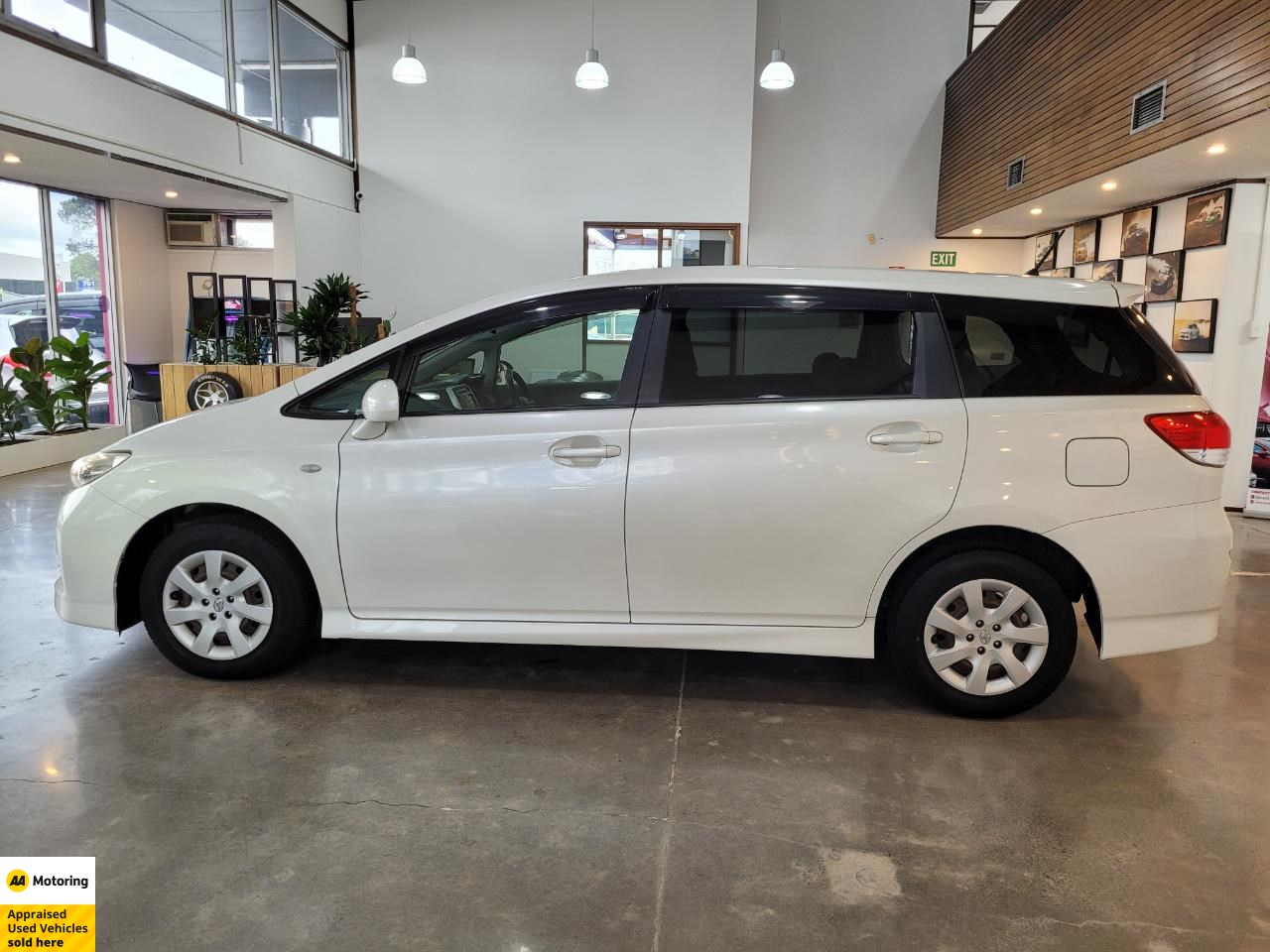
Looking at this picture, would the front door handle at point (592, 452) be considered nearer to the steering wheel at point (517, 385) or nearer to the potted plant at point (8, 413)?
the steering wheel at point (517, 385)

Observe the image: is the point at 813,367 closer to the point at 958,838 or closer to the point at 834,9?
the point at 958,838

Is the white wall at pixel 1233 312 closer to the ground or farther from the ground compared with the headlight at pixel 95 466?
farther from the ground

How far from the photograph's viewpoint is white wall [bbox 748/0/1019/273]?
36.3 feet

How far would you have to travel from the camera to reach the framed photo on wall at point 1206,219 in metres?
6.54

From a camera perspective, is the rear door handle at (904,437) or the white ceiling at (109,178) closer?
the rear door handle at (904,437)

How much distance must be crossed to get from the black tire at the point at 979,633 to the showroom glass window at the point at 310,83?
30.2 feet

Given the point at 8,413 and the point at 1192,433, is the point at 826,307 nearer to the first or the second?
the point at 1192,433

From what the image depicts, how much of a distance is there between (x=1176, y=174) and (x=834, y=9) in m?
6.21

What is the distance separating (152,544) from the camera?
3240 mm

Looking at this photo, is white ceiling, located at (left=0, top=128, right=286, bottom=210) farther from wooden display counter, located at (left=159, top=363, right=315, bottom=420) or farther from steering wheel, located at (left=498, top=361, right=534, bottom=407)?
steering wheel, located at (left=498, top=361, right=534, bottom=407)

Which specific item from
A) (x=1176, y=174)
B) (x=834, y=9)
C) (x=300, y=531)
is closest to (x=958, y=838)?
(x=300, y=531)

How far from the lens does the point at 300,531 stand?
2.99 meters

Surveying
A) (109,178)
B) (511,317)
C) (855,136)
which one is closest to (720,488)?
(511,317)

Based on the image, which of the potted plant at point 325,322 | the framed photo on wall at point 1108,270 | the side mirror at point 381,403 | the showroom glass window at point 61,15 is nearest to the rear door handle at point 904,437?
the side mirror at point 381,403
